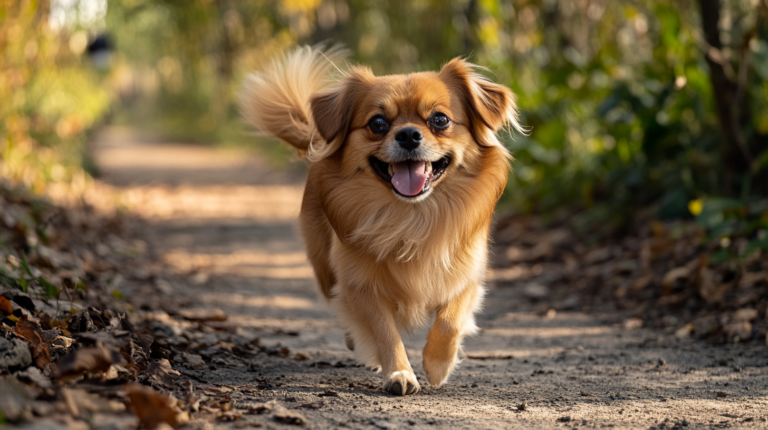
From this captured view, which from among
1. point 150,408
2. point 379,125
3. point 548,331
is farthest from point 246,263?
point 150,408

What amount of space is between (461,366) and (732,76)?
3027 millimetres

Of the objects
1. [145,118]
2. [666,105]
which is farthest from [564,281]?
[145,118]

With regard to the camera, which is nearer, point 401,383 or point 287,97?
point 401,383

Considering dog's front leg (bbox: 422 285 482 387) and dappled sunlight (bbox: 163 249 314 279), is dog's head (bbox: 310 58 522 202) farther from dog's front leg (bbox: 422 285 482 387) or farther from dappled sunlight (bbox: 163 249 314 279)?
dappled sunlight (bbox: 163 249 314 279)

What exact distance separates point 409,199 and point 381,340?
620 millimetres

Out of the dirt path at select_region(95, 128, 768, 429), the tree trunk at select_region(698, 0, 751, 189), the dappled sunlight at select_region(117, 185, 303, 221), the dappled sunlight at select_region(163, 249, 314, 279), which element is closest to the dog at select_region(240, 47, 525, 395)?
the dirt path at select_region(95, 128, 768, 429)

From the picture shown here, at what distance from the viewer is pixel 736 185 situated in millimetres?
5375

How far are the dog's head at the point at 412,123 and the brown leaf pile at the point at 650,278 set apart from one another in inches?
67.6

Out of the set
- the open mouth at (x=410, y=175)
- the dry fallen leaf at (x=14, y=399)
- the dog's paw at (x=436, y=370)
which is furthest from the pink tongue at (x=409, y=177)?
the dry fallen leaf at (x=14, y=399)

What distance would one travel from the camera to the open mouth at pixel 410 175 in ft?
10.8

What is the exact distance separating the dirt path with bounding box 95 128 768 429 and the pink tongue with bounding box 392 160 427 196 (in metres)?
0.86

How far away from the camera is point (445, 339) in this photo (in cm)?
324

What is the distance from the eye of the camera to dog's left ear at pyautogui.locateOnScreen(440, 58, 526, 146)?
3.57m

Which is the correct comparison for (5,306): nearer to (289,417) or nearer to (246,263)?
(289,417)
